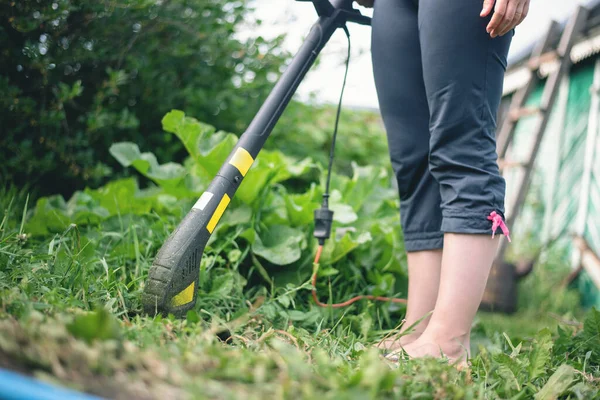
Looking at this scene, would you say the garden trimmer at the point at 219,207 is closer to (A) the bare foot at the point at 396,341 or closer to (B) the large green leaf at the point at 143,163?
(A) the bare foot at the point at 396,341

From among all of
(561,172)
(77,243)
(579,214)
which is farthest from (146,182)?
(561,172)

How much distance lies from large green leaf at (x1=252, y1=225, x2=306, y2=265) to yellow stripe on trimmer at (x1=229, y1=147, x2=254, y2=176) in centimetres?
37

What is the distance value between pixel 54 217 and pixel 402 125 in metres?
1.15

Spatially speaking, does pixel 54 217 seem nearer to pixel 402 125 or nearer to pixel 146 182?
pixel 146 182

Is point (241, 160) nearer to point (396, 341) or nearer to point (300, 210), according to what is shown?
point (300, 210)

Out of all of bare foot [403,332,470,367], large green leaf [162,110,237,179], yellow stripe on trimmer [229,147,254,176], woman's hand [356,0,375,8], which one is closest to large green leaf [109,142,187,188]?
large green leaf [162,110,237,179]

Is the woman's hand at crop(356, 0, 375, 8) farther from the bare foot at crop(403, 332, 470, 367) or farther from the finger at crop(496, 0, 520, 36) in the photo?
the bare foot at crop(403, 332, 470, 367)

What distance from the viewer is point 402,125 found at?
1489 millimetres

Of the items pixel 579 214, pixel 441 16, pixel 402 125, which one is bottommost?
pixel 579 214

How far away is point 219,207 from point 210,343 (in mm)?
457

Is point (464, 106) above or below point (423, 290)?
above

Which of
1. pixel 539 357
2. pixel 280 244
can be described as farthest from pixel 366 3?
pixel 539 357

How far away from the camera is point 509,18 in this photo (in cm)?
113

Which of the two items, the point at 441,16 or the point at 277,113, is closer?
the point at 441,16
